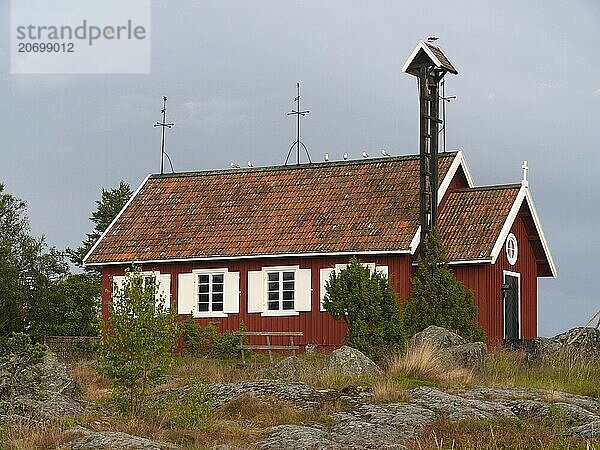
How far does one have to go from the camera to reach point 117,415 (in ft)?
68.6

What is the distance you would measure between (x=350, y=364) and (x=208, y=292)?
11792 millimetres

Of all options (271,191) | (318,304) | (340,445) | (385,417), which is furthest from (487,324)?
(340,445)

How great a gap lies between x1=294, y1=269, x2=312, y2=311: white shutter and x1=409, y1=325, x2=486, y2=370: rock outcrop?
5.79 metres

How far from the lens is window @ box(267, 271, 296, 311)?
36.2 metres

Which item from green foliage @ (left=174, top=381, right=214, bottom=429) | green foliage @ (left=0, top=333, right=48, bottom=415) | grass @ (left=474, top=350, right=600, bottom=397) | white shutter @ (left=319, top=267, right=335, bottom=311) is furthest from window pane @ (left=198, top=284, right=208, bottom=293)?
green foliage @ (left=174, top=381, right=214, bottom=429)

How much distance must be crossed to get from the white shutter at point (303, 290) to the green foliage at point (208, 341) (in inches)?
86.1

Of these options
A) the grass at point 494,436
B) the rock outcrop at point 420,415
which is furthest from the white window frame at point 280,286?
the grass at point 494,436

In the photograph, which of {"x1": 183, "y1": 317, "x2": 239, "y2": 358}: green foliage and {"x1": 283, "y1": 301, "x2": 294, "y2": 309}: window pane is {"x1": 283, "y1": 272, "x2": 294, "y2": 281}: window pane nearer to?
{"x1": 283, "y1": 301, "x2": 294, "y2": 309}: window pane

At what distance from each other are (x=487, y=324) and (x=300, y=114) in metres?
9.96

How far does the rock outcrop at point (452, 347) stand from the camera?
27719mm

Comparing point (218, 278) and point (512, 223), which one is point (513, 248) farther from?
point (218, 278)

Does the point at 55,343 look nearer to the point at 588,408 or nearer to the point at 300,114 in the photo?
the point at 300,114

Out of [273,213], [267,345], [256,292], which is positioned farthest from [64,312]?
[267,345]

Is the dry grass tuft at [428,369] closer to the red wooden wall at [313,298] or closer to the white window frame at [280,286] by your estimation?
the red wooden wall at [313,298]
